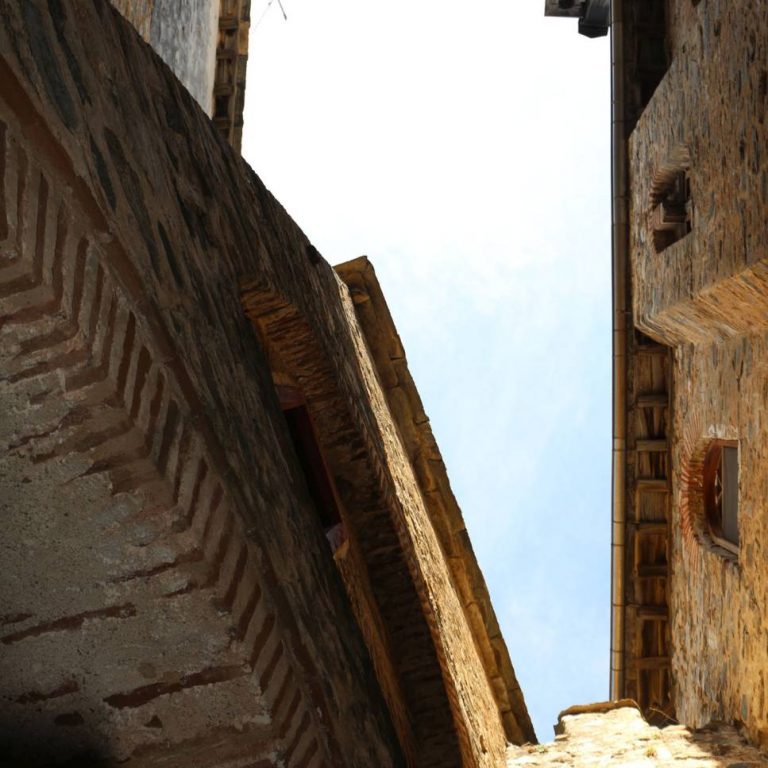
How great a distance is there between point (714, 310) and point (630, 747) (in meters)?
3.06

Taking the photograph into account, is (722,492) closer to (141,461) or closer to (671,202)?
(671,202)

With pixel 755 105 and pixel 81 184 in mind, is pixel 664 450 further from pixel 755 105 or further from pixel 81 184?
pixel 81 184

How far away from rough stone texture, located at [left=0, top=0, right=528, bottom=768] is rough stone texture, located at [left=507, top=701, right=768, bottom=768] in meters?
2.82

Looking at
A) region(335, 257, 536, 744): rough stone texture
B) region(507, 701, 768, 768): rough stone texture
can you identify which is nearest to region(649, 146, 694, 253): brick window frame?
region(335, 257, 536, 744): rough stone texture

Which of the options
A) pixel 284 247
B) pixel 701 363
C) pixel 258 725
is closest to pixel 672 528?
pixel 701 363

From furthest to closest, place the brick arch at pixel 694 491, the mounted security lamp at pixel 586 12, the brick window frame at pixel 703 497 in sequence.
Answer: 1. the mounted security lamp at pixel 586 12
2. the brick arch at pixel 694 491
3. the brick window frame at pixel 703 497

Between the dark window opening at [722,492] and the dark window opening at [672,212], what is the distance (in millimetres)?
1746

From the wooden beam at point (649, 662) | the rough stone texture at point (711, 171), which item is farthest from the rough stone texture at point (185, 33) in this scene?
the wooden beam at point (649, 662)

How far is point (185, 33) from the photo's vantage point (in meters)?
8.63

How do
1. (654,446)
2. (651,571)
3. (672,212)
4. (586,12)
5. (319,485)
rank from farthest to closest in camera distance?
(586,12) < (651,571) < (654,446) < (672,212) < (319,485)

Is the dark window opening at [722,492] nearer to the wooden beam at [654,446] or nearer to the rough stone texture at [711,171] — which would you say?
the wooden beam at [654,446]

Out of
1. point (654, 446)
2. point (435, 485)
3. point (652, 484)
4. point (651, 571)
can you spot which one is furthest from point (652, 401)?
point (435, 485)

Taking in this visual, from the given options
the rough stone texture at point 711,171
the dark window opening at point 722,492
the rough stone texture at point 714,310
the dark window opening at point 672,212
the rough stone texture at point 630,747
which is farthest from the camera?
the dark window opening at point 672,212

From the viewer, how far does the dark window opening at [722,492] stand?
7.63 metres
